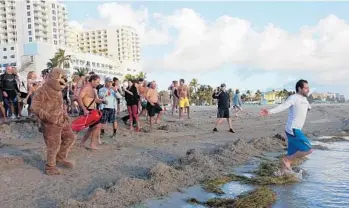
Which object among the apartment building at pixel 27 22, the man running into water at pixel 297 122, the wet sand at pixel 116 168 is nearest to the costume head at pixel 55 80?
the wet sand at pixel 116 168

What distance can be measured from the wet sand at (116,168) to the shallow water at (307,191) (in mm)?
282

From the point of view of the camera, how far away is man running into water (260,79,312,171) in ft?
22.2

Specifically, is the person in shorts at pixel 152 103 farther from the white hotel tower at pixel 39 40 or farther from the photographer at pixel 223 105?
the white hotel tower at pixel 39 40

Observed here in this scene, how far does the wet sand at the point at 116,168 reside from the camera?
5.24 meters

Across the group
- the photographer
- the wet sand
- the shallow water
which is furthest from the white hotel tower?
the shallow water

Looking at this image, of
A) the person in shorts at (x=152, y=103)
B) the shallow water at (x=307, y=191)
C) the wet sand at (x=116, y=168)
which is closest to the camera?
the shallow water at (x=307, y=191)

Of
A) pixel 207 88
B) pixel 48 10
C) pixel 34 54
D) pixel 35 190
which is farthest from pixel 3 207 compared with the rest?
pixel 48 10

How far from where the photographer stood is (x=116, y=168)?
276 inches

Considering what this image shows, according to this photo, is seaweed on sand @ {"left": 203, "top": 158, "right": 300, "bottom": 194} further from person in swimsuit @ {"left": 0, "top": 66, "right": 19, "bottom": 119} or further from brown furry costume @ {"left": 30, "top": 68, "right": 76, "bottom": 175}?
person in swimsuit @ {"left": 0, "top": 66, "right": 19, "bottom": 119}

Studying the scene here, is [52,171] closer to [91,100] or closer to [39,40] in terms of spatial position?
[91,100]

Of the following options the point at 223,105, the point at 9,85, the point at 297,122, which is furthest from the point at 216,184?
the point at 9,85

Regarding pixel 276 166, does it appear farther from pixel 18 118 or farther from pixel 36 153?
pixel 18 118

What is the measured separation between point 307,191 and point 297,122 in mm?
1479

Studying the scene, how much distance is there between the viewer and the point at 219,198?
17.3ft
